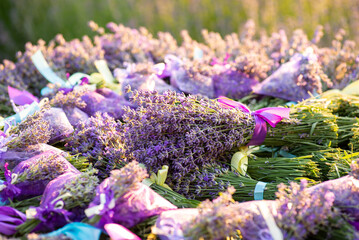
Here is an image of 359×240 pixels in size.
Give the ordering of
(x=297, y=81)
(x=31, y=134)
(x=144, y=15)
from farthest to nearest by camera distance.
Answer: (x=144, y=15)
(x=297, y=81)
(x=31, y=134)

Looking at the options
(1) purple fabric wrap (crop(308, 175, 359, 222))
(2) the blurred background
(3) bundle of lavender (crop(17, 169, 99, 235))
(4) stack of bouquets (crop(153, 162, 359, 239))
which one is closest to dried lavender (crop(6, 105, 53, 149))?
(3) bundle of lavender (crop(17, 169, 99, 235))

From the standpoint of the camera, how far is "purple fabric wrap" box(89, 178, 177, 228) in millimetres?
974

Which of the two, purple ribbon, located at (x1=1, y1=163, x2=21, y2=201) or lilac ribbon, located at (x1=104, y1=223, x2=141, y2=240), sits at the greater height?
purple ribbon, located at (x1=1, y1=163, x2=21, y2=201)

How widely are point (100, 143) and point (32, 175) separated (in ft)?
0.94

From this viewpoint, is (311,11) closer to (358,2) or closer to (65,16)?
(358,2)

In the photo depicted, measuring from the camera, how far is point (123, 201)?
0.99 m

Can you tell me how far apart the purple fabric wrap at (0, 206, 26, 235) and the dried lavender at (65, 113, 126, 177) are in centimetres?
30

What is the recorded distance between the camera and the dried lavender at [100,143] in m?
1.28

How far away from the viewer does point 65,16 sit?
485 cm

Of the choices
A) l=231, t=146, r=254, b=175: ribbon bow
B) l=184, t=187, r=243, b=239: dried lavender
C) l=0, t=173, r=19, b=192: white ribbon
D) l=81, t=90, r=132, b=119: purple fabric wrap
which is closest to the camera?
l=184, t=187, r=243, b=239: dried lavender

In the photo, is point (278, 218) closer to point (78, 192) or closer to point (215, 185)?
point (215, 185)

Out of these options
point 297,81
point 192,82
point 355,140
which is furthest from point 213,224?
point 297,81

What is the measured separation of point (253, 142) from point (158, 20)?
3.70m

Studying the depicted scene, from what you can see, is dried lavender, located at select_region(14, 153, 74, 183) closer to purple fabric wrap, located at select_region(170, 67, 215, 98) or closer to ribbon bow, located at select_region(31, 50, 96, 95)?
ribbon bow, located at select_region(31, 50, 96, 95)
